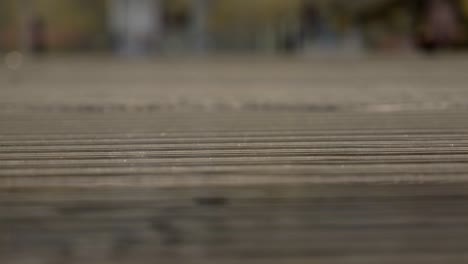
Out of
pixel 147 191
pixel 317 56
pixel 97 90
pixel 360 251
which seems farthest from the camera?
pixel 317 56

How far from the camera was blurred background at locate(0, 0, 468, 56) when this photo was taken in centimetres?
631

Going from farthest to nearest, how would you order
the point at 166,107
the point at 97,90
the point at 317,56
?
the point at 317,56, the point at 97,90, the point at 166,107

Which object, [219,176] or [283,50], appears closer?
[219,176]

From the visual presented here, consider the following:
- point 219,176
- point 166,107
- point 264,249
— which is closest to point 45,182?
point 219,176

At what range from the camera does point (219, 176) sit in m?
0.93

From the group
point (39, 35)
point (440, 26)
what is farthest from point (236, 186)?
point (39, 35)

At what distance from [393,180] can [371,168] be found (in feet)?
0.24

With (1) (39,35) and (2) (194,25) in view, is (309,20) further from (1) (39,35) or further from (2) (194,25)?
(1) (39,35)

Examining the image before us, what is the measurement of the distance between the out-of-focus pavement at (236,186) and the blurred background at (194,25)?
4.76 meters

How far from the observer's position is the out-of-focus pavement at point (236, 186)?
687 millimetres

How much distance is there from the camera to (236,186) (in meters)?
0.89

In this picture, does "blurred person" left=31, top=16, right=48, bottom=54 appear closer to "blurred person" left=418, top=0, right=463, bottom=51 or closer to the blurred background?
the blurred background

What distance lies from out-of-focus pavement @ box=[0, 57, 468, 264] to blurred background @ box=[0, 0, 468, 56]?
476cm

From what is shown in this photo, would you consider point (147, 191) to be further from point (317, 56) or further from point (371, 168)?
point (317, 56)
